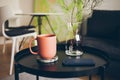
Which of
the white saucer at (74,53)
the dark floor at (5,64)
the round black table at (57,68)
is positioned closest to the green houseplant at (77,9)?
the dark floor at (5,64)

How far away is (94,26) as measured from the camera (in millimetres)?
3158

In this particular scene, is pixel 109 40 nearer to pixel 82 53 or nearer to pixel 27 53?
pixel 82 53

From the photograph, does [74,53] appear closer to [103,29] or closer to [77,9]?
[103,29]

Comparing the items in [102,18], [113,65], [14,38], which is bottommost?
[113,65]

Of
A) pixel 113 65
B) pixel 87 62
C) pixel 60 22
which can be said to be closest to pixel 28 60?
pixel 87 62

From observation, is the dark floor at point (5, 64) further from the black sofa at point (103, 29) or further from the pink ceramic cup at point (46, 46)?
the pink ceramic cup at point (46, 46)

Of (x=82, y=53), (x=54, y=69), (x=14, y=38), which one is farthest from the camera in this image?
(x=14, y=38)

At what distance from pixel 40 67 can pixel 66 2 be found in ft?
8.79

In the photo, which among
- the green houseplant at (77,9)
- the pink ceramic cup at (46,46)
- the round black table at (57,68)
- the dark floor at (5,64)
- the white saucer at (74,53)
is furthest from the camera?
the green houseplant at (77,9)

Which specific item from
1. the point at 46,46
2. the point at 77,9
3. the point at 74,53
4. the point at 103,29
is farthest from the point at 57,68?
the point at 77,9

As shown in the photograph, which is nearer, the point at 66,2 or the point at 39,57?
the point at 39,57

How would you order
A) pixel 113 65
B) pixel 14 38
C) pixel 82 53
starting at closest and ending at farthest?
pixel 82 53, pixel 113 65, pixel 14 38

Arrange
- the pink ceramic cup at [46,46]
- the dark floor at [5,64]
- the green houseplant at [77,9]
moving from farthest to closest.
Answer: the green houseplant at [77,9] < the dark floor at [5,64] < the pink ceramic cup at [46,46]

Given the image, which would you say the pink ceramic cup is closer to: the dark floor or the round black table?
the round black table
